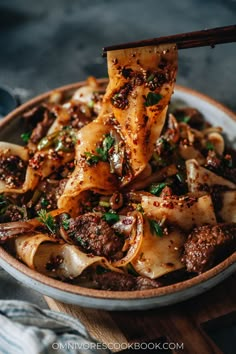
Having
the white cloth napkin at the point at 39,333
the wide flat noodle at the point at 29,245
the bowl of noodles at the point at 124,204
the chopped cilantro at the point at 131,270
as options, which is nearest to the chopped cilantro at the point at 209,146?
the bowl of noodles at the point at 124,204

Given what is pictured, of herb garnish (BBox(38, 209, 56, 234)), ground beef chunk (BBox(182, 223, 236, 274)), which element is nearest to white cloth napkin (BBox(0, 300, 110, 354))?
herb garnish (BBox(38, 209, 56, 234))

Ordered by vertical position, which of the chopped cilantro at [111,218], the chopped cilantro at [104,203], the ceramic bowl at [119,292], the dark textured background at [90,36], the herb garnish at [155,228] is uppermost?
the dark textured background at [90,36]

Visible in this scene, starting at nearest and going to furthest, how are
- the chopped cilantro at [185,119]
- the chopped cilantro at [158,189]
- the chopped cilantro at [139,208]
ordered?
the chopped cilantro at [139,208]
the chopped cilantro at [158,189]
the chopped cilantro at [185,119]

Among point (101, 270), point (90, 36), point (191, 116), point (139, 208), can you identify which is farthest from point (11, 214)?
point (90, 36)

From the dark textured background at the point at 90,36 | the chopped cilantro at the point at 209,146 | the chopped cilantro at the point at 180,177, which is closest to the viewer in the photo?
the chopped cilantro at the point at 180,177

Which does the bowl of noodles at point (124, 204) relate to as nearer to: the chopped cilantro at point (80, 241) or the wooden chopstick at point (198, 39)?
the chopped cilantro at point (80, 241)

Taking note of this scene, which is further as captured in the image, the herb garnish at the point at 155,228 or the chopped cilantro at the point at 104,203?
the chopped cilantro at the point at 104,203
